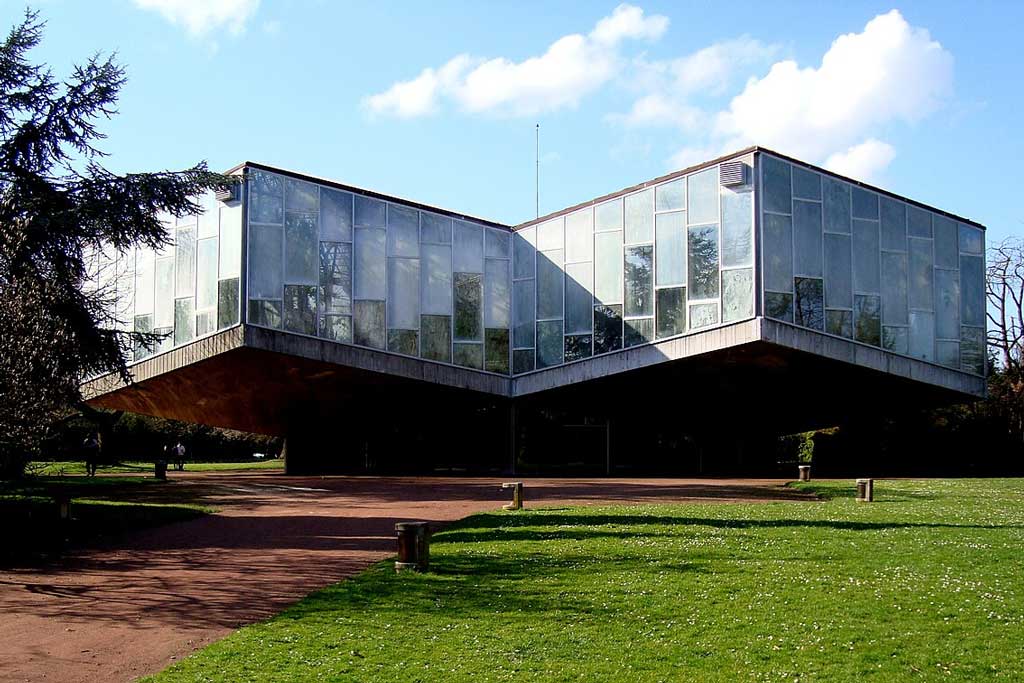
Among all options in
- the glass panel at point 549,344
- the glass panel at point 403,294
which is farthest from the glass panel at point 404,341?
the glass panel at point 549,344

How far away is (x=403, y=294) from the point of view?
133 feet

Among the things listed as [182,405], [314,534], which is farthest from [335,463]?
[314,534]

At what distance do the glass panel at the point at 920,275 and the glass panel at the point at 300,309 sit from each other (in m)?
22.9

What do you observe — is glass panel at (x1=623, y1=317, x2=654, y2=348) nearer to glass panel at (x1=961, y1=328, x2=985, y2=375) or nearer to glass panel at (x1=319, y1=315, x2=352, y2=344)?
glass panel at (x1=319, y1=315, x2=352, y2=344)

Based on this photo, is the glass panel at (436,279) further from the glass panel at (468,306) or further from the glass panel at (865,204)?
the glass panel at (865,204)

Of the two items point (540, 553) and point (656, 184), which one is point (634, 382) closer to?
point (656, 184)

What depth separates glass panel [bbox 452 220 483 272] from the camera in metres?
41.8

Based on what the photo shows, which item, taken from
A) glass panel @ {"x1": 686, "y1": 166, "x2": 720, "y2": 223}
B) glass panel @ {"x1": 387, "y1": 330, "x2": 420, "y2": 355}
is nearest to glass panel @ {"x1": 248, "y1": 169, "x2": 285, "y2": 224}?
glass panel @ {"x1": 387, "y1": 330, "x2": 420, "y2": 355}

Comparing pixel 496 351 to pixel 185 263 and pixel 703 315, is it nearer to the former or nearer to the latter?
pixel 703 315

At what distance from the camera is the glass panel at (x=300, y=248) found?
37781 mm

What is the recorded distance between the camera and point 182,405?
1748 inches

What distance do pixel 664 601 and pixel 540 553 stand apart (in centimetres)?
390

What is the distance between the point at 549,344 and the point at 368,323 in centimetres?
747

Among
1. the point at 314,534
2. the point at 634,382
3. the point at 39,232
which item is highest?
the point at 39,232
